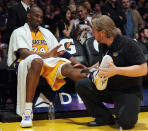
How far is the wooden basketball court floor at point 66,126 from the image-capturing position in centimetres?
370

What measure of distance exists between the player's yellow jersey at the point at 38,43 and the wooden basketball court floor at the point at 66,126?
1021 mm

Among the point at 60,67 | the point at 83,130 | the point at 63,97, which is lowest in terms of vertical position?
the point at 83,130

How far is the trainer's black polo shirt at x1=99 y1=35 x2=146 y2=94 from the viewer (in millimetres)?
3482

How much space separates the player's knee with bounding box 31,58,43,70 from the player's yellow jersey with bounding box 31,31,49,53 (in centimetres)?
56

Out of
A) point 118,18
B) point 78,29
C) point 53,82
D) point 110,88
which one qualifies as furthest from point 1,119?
point 118,18

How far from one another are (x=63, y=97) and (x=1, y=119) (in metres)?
0.94

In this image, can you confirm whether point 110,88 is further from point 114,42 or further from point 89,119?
point 89,119

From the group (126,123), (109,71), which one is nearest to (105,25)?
(109,71)

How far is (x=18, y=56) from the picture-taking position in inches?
182

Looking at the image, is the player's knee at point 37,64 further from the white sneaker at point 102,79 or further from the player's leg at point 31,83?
the white sneaker at point 102,79

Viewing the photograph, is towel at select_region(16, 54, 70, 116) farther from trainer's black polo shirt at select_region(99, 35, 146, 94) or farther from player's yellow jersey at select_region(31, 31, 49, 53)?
trainer's black polo shirt at select_region(99, 35, 146, 94)

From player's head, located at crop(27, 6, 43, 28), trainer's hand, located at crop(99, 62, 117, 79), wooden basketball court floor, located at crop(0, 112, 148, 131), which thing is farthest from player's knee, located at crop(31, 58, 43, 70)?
trainer's hand, located at crop(99, 62, 117, 79)

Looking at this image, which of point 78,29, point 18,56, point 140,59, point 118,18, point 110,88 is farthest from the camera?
point 118,18

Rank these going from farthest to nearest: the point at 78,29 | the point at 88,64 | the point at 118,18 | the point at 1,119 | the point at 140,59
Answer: the point at 118,18, the point at 78,29, the point at 88,64, the point at 1,119, the point at 140,59
